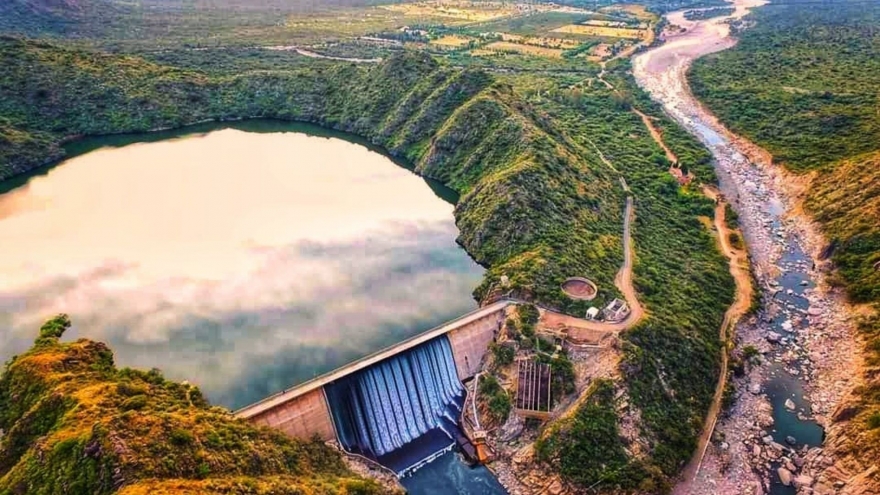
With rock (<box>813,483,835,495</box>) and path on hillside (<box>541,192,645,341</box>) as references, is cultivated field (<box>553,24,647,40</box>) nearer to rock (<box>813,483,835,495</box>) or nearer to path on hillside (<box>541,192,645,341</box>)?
path on hillside (<box>541,192,645,341</box>)

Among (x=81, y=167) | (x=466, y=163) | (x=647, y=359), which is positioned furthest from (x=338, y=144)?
(x=647, y=359)

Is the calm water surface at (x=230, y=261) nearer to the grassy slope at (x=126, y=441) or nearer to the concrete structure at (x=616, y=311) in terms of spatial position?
the grassy slope at (x=126, y=441)

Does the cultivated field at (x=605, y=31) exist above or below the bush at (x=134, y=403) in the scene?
above

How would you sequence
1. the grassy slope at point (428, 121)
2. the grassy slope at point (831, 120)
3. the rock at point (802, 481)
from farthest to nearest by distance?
the grassy slope at point (428, 121) < the grassy slope at point (831, 120) < the rock at point (802, 481)

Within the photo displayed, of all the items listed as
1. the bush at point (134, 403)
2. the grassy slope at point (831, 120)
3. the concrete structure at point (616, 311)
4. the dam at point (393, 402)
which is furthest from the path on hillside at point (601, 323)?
the bush at point (134, 403)

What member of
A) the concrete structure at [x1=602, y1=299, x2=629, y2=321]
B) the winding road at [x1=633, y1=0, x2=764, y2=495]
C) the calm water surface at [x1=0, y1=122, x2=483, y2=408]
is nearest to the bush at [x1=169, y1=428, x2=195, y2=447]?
the calm water surface at [x1=0, y1=122, x2=483, y2=408]

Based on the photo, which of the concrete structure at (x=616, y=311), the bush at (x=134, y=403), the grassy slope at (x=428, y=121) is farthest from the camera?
the grassy slope at (x=428, y=121)
